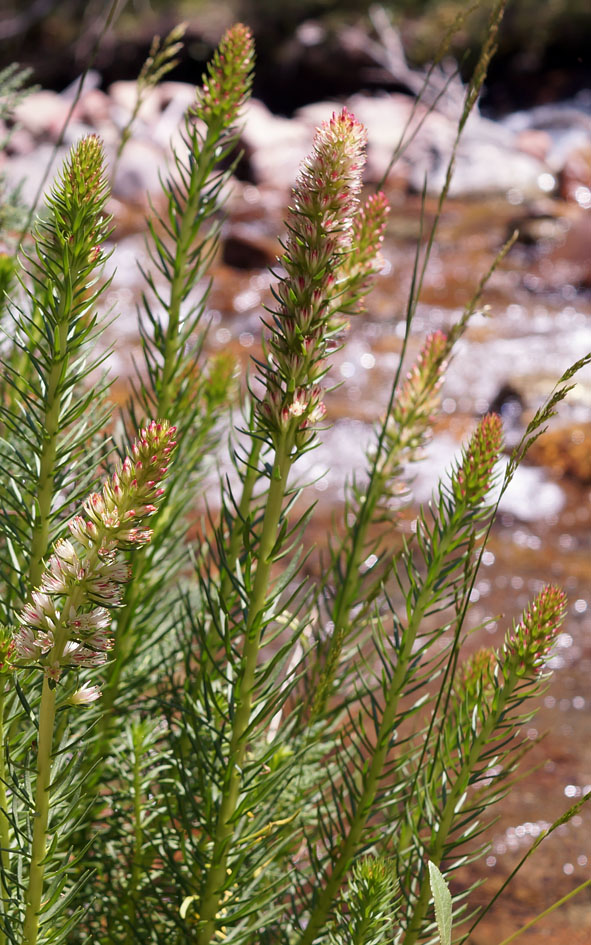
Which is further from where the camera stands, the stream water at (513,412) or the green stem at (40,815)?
the stream water at (513,412)

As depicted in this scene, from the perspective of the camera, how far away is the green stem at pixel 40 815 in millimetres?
687

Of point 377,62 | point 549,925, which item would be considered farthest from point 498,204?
point 549,925

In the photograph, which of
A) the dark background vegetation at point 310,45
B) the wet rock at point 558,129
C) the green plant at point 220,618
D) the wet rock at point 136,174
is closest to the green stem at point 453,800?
the green plant at point 220,618

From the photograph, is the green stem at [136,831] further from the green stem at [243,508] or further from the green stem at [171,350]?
the green stem at [243,508]

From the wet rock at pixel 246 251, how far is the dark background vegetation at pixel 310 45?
4.32 m

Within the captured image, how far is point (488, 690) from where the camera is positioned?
3.47 ft

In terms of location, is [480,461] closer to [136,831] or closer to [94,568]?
[94,568]

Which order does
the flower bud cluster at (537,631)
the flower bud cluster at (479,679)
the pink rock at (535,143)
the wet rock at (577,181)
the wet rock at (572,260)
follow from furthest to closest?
the pink rock at (535,143) → the wet rock at (577,181) → the wet rock at (572,260) → the flower bud cluster at (479,679) → the flower bud cluster at (537,631)

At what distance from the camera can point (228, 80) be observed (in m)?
1.07

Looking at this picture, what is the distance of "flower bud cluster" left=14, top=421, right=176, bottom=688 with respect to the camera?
2.05 ft

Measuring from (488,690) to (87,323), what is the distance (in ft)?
2.01

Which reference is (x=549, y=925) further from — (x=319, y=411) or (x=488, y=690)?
(x=319, y=411)

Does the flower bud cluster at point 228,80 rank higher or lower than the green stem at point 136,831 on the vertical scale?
higher

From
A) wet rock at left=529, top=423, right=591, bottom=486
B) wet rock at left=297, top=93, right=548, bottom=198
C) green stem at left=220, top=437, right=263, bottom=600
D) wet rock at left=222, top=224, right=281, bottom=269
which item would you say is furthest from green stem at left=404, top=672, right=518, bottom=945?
wet rock at left=297, top=93, right=548, bottom=198
